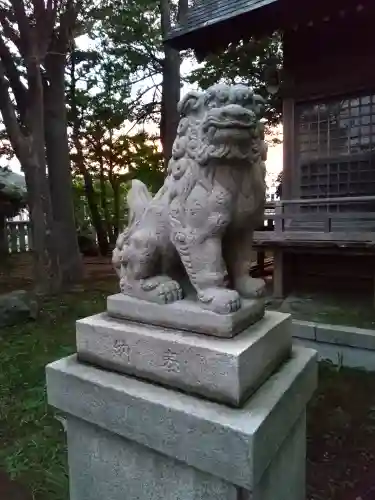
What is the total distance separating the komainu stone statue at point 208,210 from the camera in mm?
1323

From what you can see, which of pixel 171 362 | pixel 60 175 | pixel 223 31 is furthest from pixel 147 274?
pixel 60 175

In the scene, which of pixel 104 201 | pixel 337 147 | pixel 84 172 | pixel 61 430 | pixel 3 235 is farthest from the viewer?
pixel 104 201

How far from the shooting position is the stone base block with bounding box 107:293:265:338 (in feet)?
4.55

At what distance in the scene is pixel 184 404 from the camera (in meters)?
1.32

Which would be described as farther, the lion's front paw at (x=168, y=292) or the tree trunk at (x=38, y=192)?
the tree trunk at (x=38, y=192)

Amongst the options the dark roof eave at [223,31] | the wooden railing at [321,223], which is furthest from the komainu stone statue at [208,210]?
the dark roof eave at [223,31]

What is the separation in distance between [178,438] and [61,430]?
1.45 metres

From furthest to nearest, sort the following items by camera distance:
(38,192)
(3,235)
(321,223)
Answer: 1. (3,235)
2. (38,192)
3. (321,223)

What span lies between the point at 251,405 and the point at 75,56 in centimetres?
1063

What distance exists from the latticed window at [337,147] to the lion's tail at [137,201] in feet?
13.0

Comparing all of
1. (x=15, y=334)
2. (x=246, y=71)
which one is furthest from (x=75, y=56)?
(x=15, y=334)

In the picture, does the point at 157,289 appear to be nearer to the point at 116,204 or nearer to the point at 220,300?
the point at 220,300

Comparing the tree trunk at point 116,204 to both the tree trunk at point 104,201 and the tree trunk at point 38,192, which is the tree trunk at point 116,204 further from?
the tree trunk at point 38,192

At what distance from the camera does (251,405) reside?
4.27 feet
